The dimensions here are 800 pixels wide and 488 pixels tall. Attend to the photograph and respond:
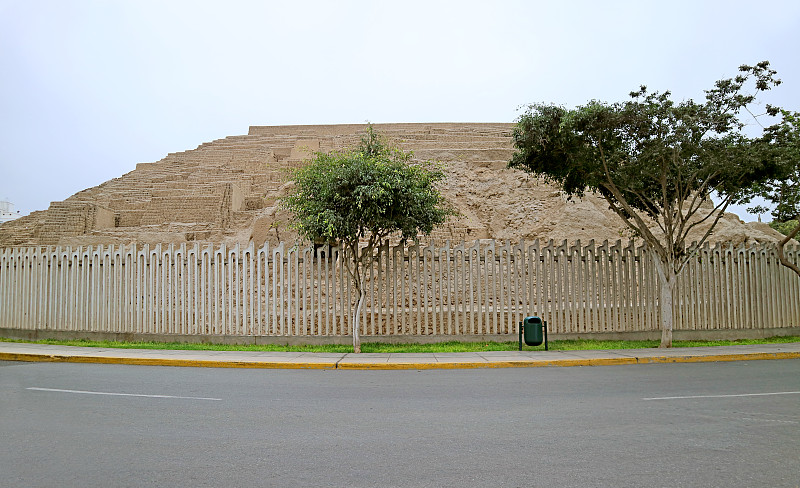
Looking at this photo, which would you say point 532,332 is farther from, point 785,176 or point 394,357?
point 785,176

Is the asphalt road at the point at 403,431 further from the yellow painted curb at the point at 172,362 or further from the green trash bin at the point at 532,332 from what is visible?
the green trash bin at the point at 532,332

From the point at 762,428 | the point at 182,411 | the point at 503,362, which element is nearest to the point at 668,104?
the point at 503,362

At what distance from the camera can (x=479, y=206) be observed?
76.9ft

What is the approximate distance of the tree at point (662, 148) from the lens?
1262 centimetres

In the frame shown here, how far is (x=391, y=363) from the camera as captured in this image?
10.8m

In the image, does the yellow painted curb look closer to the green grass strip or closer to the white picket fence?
the green grass strip

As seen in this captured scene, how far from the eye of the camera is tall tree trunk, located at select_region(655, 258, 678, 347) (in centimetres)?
1308

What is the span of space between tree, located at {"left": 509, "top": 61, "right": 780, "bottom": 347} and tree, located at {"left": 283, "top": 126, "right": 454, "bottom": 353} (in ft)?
9.77

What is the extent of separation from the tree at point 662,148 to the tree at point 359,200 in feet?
9.77

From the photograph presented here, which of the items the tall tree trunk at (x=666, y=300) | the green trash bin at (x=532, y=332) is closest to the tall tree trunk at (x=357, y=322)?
the green trash bin at (x=532, y=332)

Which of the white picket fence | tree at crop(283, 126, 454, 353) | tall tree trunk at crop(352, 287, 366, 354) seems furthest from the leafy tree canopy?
tall tree trunk at crop(352, 287, 366, 354)

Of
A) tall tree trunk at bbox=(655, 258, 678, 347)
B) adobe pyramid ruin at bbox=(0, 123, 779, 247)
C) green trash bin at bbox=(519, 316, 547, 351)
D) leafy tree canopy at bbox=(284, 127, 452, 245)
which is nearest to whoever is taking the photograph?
leafy tree canopy at bbox=(284, 127, 452, 245)

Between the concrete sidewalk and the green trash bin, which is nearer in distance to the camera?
the concrete sidewalk

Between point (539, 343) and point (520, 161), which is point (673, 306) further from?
point (520, 161)
